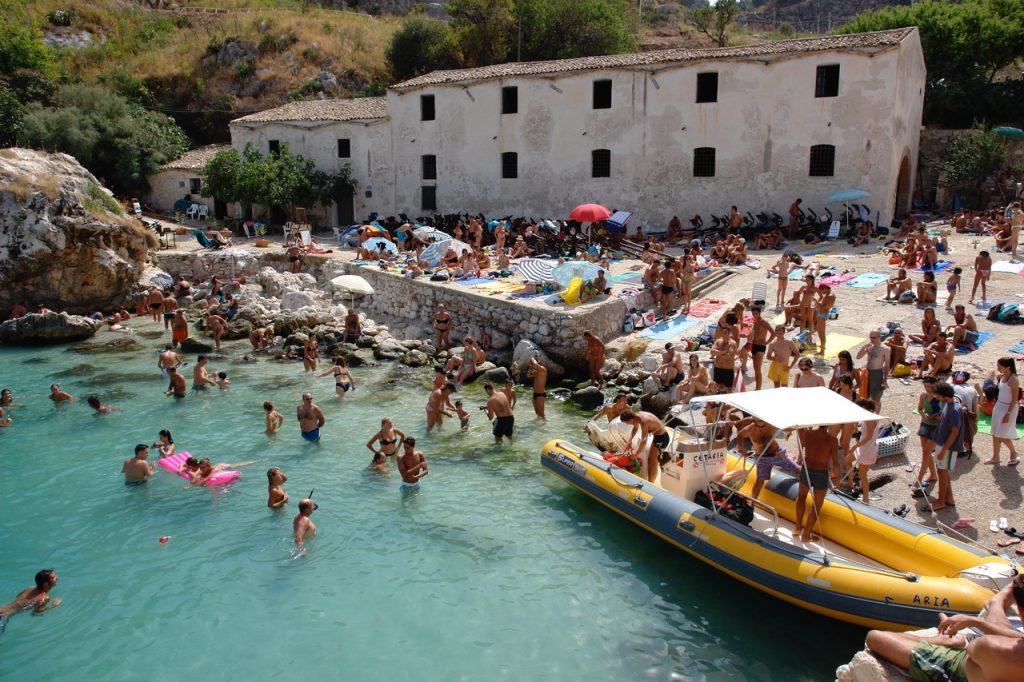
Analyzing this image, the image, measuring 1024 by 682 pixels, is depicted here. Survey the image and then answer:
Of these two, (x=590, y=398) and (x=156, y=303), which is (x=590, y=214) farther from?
(x=156, y=303)

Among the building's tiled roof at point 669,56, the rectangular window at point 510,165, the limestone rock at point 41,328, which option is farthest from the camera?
the rectangular window at point 510,165

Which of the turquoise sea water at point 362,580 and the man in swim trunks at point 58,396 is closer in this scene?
the turquoise sea water at point 362,580

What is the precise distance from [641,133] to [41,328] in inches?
754

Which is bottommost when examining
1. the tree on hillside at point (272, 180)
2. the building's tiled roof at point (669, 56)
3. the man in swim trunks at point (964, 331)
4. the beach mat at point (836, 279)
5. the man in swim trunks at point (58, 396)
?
the man in swim trunks at point (58, 396)

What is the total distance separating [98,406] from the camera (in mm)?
14711

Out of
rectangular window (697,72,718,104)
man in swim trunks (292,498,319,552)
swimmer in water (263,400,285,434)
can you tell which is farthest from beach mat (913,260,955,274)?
man in swim trunks (292,498,319,552)

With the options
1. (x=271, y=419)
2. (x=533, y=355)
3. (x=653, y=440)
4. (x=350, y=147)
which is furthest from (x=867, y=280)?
(x=350, y=147)

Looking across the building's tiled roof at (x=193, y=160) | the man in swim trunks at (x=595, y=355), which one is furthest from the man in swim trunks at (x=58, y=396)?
the building's tiled roof at (x=193, y=160)

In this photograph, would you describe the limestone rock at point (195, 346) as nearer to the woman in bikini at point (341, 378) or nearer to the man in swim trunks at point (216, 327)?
the man in swim trunks at point (216, 327)

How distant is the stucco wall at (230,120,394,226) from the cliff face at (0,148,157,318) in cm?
996

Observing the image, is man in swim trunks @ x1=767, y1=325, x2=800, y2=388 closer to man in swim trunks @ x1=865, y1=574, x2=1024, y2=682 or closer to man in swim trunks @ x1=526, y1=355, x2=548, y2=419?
man in swim trunks @ x1=526, y1=355, x2=548, y2=419

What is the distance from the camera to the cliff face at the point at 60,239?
70.2 ft

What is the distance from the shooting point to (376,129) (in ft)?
104

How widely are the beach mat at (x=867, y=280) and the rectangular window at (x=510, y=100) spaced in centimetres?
1476
